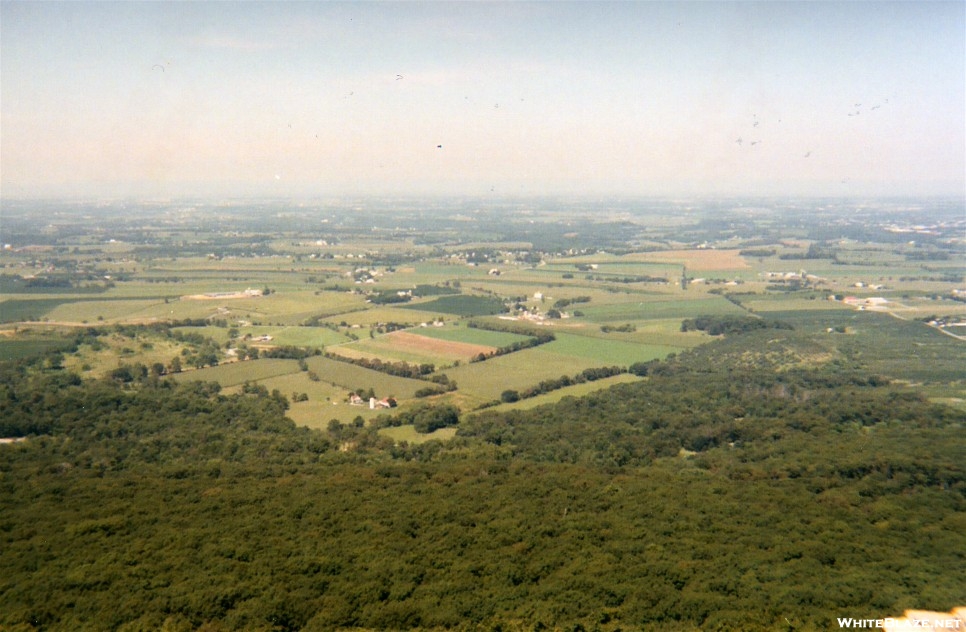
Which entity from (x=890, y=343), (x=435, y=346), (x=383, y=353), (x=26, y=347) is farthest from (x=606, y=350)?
(x=26, y=347)

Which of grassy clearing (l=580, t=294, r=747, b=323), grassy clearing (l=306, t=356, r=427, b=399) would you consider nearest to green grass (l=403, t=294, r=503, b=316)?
grassy clearing (l=580, t=294, r=747, b=323)

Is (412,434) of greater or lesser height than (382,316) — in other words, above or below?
below

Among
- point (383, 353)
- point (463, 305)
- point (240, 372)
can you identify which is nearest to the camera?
point (240, 372)

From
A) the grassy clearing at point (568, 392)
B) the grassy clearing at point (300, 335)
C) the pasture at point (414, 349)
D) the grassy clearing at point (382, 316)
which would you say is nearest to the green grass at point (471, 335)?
the pasture at point (414, 349)

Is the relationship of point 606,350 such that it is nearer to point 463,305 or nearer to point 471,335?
point 471,335

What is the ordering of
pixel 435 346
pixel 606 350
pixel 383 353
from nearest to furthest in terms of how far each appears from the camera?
pixel 383 353 → pixel 606 350 → pixel 435 346

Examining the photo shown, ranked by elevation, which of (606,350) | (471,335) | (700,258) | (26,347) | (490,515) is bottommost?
(606,350)
